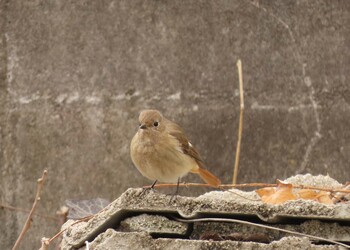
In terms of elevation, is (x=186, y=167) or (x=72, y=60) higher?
(x=72, y=60)

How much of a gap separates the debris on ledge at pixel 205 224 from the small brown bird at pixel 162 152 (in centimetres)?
192

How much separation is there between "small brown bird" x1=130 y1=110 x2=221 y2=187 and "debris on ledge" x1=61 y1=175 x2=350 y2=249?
6.31 ft

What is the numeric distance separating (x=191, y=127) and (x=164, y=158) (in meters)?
0.73

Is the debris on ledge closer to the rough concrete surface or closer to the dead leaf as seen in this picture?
the rough concrete surface

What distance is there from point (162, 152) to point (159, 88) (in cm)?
75

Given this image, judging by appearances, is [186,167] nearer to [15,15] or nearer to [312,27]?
[312,27]

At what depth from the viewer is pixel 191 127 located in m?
5.66

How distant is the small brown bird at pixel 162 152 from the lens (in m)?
4.86

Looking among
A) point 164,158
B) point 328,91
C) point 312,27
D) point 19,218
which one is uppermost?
point 312,27

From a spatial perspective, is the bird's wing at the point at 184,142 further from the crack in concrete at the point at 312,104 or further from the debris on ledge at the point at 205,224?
the debris on ledge at the point at 205,224

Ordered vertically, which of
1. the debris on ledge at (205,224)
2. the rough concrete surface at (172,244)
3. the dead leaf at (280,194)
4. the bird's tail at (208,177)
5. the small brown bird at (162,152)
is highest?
the small brown bird at (162,152)

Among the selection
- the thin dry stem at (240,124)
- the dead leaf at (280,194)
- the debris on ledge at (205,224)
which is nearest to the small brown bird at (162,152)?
the thin dry stem at (240,124)

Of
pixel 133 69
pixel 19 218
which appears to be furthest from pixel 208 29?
pixel 19 218

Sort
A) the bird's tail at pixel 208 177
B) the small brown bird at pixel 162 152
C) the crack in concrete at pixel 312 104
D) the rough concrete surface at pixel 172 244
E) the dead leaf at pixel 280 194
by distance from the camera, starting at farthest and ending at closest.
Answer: the crack in concrete at pixel 312 104
the bird's tail at pixel 208 177
the small brown bird at pixel 162 152
the dead leaf at pixel 280 194
the rough concrete surface at pixel 172 244
